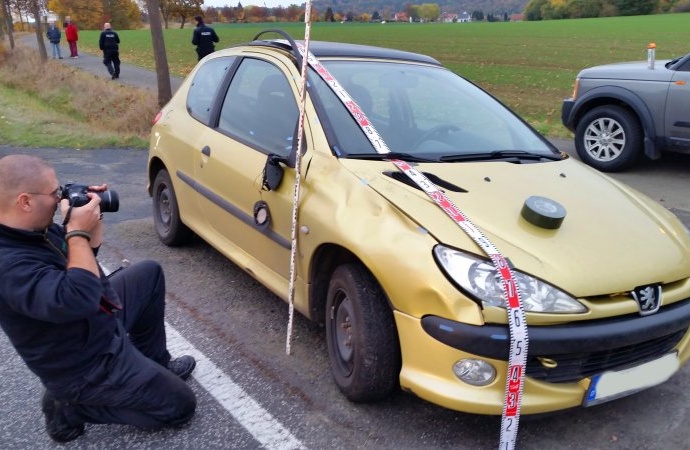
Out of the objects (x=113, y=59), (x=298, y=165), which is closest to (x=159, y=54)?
(x=113, y=59)

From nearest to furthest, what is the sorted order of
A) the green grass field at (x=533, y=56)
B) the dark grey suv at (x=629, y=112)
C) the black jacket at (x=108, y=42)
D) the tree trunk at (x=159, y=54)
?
the dark grey suv at (x=629, y=112), the tree trunk at (x=159, y=54), the green grass field at (x=533, y=56), the black jacket at (x=108, y=42)

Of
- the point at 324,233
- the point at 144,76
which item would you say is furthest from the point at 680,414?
the point at 144,76

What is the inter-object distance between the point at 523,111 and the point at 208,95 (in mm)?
9573

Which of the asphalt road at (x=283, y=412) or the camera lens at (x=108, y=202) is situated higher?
the camera lens at (x=108, y=202)

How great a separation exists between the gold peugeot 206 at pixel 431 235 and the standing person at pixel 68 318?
907 mm

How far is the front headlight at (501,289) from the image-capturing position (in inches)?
98.3

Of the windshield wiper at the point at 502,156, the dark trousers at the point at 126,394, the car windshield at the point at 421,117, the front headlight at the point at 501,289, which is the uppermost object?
the car windshield at the point at 421,117

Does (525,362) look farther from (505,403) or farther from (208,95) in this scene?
(208,95)

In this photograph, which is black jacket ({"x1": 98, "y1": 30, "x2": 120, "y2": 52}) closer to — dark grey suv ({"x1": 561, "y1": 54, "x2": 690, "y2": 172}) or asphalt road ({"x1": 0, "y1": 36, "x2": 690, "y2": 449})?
dark grey suv ({"x1": 561, "y1": 54, "x2": 690, "y2": 172})

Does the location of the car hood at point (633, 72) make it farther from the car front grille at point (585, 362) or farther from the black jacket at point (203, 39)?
the black jacket at point (203, 39)

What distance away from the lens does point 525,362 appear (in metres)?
2.49

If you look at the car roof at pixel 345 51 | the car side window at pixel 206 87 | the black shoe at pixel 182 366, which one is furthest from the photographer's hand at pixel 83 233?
the car side window at pixel 206 87

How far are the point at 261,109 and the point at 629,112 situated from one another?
5.44 m

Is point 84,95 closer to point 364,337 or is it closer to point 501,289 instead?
point 364,337
